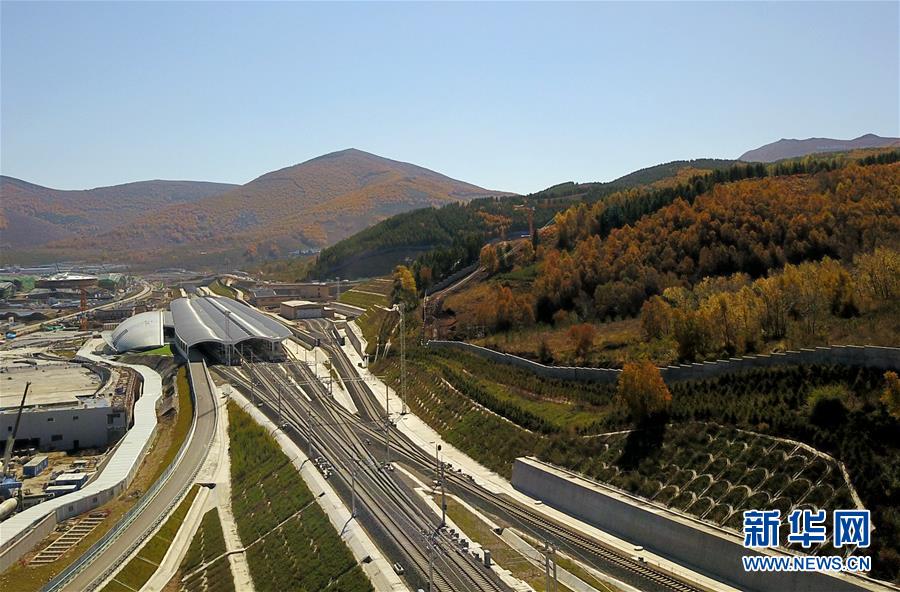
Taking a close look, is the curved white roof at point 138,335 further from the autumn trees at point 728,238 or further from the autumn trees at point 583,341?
the autumn trees at point 583,341

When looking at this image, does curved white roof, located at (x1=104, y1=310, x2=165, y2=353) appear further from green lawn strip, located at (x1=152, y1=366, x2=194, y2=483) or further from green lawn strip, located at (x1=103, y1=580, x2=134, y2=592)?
green lawn strip, located at (x1=103, y1=580, x2=134, y2=592)

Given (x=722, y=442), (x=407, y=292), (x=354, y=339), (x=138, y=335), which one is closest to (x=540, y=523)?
(x=722, y=442)

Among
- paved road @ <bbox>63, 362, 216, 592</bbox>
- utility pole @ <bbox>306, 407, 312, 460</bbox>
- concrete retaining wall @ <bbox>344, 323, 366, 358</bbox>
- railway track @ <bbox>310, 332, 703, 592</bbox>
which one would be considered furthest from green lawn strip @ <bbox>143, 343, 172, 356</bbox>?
railway track @ <bbox>310, 332, 703, 592</bbox>

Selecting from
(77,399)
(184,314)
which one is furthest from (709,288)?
(184,314)

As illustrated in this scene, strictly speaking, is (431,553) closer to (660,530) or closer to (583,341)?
(660,530)

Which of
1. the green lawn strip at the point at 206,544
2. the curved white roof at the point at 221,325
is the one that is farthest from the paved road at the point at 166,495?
the curved white roof at the point at 221,325

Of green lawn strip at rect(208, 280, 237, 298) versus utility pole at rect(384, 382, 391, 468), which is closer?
utility pole at rect(384, 382, 391, 468)

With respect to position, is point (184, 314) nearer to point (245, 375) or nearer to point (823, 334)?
point (245, 375)
